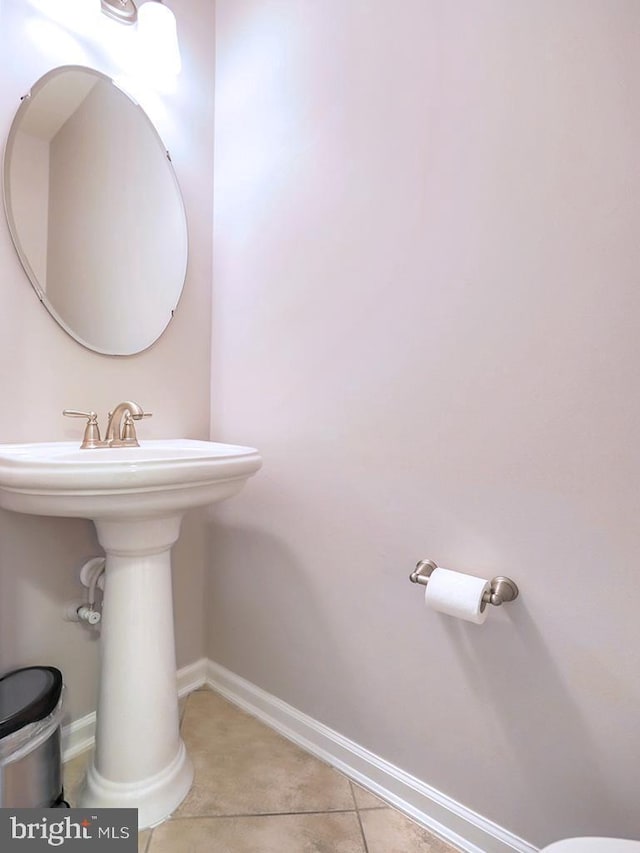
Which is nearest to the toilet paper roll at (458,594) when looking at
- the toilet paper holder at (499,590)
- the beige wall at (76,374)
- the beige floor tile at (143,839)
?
the toilet paper holder at (499,590)

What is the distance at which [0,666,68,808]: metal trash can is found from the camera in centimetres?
90

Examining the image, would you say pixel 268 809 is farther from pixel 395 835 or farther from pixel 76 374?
pixel 76 374

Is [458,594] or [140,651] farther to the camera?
[140,651]

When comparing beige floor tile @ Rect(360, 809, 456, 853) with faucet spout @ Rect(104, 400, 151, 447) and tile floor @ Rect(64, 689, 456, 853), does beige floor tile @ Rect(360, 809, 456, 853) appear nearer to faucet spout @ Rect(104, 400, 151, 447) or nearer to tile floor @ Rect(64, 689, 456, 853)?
tile floor @ Rect(64, 689, 456, 853)

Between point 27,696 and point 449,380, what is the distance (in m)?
1.16

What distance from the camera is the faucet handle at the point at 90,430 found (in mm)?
1119

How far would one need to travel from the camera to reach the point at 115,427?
119cm

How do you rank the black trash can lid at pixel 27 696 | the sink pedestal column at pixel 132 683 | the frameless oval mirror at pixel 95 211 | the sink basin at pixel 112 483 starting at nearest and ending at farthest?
the sink basin at pixel 112 483 → the black trash can lid at pixel 27 696 → the sink pedestal column at pixel 132 683 → the frameless oval mirror at pixel 95 211

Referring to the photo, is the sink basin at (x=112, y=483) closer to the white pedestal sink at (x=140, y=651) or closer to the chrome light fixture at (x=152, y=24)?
the white pedestal sink at (x=140, y=651)

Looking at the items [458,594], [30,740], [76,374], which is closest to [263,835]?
[30,740]

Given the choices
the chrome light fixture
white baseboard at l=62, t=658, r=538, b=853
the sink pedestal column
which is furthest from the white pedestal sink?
the chrome light fixture

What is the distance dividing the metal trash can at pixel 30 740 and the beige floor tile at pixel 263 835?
0.27 m

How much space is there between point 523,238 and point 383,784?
133 centimetres

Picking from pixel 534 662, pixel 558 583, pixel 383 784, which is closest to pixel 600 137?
pixel 558 583
